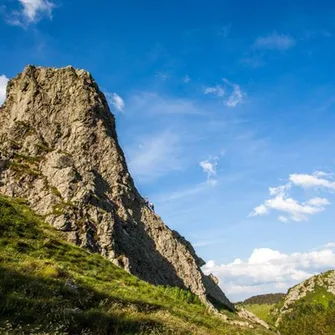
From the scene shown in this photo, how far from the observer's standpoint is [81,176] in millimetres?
64250

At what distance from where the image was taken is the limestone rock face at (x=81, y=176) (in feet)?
178

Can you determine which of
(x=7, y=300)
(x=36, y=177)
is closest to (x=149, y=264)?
(x=36, y=177)

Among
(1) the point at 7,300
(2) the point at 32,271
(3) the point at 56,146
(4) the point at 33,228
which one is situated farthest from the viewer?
(3) the point at 56,146

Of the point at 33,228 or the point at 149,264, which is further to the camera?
the point at 149,264

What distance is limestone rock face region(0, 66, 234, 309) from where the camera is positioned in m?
54.1

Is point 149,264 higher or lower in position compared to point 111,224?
lower

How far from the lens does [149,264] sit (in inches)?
2518

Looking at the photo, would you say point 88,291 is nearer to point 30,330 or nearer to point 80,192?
point 30,330

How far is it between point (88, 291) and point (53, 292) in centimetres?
388

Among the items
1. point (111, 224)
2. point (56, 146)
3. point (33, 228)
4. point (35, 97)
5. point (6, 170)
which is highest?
point (35, 97)

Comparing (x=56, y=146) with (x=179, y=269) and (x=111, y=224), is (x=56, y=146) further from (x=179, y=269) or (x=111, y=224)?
(x=179, y=269)

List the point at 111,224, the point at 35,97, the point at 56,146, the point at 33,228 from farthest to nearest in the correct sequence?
the point at 35,97 < the point at 56,146 < the point at 111,224 < the point at 33,228

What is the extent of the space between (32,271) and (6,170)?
156ft

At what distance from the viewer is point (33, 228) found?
3909 cm
